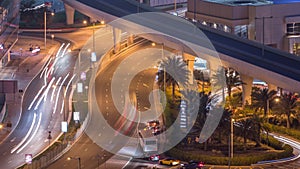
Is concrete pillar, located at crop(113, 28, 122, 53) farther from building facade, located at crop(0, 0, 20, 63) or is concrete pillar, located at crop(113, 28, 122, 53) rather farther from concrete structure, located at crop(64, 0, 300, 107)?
building facade, located at crop(0, 0, 20, 63)

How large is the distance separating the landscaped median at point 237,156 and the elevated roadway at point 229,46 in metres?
9.25

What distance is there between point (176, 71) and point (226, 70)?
4305mm

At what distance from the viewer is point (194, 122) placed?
69812 millimetres

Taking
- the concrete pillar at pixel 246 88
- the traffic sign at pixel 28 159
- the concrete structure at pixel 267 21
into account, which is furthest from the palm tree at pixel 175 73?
the traffic sign at pixel 28 159

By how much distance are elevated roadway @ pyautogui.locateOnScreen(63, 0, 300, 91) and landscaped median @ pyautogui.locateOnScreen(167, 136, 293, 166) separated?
30.3 feet

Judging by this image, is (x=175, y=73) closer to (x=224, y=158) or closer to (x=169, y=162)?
(x=224, y=158)

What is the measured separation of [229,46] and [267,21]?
13.6 m

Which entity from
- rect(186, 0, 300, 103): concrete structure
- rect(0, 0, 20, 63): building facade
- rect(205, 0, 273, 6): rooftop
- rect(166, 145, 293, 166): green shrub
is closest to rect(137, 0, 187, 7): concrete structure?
rect(205, 0, 273, 6): rooftop

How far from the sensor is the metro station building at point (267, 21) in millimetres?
95562

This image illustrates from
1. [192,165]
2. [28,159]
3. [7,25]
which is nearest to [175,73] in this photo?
[7,25]

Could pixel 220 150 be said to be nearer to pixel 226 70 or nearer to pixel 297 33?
pixel 226 70

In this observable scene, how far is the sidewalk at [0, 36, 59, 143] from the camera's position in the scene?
76.4 m

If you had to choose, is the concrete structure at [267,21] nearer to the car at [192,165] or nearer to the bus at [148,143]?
the bus at [148,143]

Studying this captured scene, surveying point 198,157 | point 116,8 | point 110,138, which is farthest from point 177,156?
point 116,8
